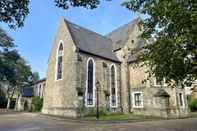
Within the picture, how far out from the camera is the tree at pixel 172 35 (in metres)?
7.32

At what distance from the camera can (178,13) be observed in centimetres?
747

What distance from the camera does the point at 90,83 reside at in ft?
79.2

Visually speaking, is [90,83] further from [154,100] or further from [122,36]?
[122,36]

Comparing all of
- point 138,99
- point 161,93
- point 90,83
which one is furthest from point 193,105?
point 90,83

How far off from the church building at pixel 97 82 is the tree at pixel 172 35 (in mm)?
12279

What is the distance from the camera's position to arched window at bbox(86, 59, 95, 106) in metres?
23.3

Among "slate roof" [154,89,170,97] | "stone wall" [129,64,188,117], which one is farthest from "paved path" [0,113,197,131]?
"slate roof" [154,89,170,97]

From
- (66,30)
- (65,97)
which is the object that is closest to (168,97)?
(65,97)

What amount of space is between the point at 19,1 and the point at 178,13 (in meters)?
5.90

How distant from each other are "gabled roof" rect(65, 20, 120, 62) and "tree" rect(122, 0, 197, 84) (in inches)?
581

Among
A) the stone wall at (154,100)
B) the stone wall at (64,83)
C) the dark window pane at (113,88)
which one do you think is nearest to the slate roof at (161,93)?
the stone wall at (154,100)

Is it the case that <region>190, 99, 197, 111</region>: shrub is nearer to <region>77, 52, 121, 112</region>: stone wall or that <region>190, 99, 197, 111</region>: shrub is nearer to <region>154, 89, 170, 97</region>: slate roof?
<region>154, 89, 170, 97</region>: slate roof

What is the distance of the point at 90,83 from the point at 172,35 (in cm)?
1634

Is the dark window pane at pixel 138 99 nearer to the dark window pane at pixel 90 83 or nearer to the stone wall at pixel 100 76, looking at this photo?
the stone wall at pixel 100 76
